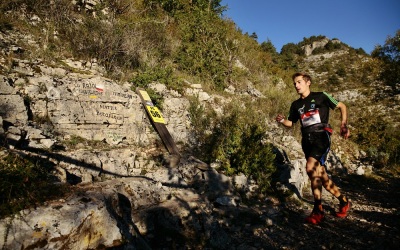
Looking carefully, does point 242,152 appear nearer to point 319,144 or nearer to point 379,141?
point 319,144

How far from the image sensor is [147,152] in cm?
497

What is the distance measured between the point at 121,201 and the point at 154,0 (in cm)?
1112

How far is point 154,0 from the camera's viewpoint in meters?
11.6

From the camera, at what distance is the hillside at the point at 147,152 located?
2400 millimetres

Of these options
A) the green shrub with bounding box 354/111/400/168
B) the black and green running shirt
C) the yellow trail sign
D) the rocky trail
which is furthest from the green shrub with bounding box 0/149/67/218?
the green shrub with bounding box 354/111/400/168

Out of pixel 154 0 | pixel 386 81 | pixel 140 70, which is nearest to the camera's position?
pixel 140 70

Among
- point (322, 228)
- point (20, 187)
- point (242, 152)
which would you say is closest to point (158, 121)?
point (242, 152)

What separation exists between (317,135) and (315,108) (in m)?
0.41

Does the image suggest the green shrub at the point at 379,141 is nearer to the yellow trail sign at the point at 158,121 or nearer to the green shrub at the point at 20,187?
the yellow trail sign at the point at 158,121

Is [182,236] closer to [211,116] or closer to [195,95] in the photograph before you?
[211,116]

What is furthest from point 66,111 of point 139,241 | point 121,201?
point 139,241

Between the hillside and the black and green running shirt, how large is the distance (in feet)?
4.59

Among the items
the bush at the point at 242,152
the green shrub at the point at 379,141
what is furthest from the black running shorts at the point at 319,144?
the green shrub at the point at 379,141

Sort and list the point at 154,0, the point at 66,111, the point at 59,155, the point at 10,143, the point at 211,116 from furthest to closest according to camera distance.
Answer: the point at 154,0, the point at 211,116, the point at 66,111, the point at 59,155, the point at 10,143
